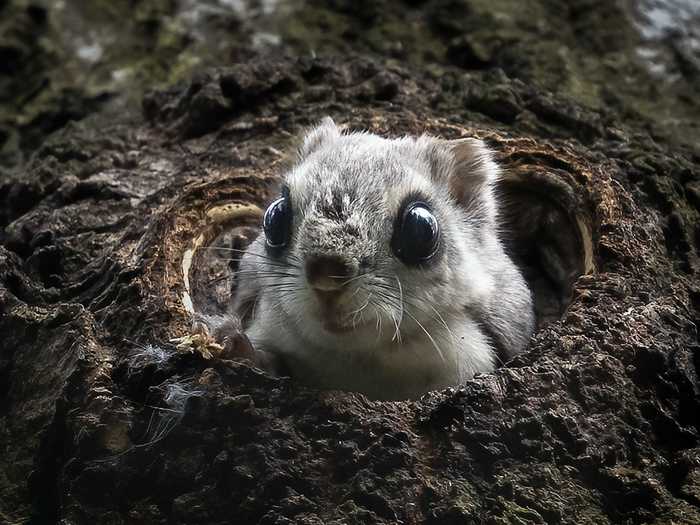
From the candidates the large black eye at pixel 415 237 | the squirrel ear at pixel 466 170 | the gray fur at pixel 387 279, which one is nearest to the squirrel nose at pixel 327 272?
the gray fur at pixel 387 279

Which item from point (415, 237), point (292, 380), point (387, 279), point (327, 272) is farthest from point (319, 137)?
point (292, 380)

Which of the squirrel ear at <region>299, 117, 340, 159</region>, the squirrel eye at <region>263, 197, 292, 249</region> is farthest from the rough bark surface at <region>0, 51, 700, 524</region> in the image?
the squirrel eye at <region>263, 197, 292, 249</region>

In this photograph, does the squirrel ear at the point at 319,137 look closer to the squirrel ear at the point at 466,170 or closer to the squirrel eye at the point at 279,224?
the squirrel ear at the point at 466,170

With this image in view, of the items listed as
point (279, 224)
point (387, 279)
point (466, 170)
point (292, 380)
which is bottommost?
point (292, 380)

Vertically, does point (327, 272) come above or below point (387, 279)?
below

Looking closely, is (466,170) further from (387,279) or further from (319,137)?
(387,279)

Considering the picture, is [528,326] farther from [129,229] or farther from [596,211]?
[129,229]
